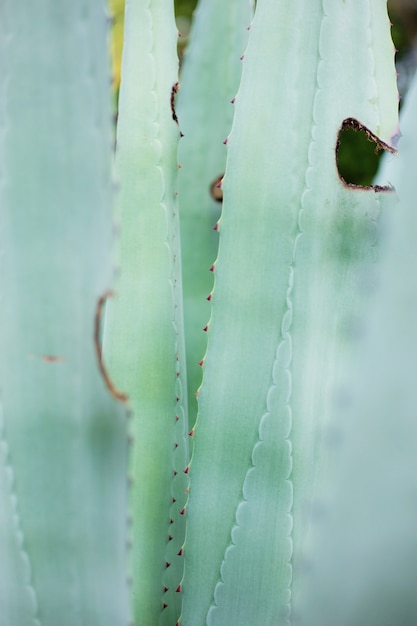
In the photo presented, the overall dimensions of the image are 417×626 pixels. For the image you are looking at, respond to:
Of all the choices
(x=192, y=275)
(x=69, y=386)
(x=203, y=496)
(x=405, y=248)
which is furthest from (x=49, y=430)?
(x=192, y=275)

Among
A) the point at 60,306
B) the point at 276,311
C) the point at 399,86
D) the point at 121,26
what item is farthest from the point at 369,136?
the point at 399,86

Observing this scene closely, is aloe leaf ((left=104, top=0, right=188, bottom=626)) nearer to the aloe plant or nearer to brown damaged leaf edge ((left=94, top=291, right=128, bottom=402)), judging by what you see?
the aloe plant

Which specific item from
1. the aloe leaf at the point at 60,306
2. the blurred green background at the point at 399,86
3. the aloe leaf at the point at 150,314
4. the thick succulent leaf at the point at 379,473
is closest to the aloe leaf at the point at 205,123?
the aloe leaf at the point at 150,314

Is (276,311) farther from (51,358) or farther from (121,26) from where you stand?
(121,26)

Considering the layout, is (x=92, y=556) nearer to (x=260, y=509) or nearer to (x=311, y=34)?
(x=260, y=509)

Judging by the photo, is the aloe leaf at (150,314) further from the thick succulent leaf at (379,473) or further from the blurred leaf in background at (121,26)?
the blurred leaf in background at (121,26)

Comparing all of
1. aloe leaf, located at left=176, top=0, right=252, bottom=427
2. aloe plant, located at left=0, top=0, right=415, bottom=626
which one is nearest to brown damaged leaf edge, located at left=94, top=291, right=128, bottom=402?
aloe plant, located at left=0, top=0, right=415, bottom=626
